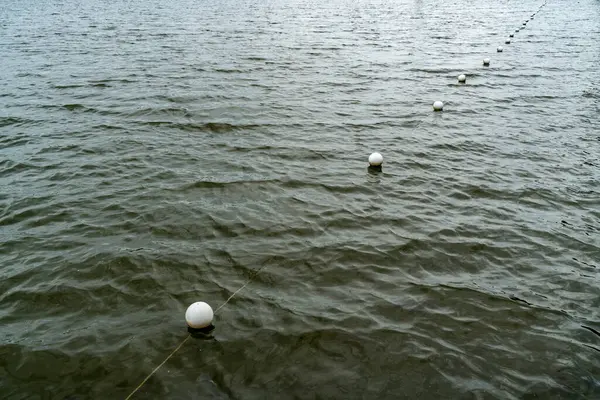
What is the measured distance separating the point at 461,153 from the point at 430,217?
4465 millimetres

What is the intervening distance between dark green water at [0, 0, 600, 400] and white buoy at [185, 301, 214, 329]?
273 mm

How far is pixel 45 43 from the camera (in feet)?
98.7

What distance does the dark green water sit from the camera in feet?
21.9

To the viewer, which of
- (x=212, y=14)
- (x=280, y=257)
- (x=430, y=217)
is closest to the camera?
(x=280, y=257)

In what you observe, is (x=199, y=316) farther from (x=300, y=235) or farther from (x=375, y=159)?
(x=375, y=159)

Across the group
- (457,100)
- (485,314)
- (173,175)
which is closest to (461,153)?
(457,100)

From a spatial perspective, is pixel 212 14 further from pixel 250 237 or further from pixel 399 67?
pixel 250 237

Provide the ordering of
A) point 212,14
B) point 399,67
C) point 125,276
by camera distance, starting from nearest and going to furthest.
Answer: point 125,276
point 399,67
point 212,14

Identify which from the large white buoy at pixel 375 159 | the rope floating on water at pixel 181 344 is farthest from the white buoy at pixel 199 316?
the large white buoy at pixel 375 159

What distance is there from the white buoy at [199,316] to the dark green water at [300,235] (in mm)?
273

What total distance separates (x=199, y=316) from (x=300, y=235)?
11.4ft

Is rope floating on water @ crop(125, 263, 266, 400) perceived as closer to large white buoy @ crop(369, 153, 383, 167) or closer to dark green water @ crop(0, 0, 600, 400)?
dark green water @ crop(0, 0, 600, 400)

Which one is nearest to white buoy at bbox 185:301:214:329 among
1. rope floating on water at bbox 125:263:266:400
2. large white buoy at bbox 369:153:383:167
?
rope floating on water at bbox 125:263:266:400

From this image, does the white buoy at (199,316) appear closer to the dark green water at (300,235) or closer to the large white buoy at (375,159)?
the dark green water at (300,235)
